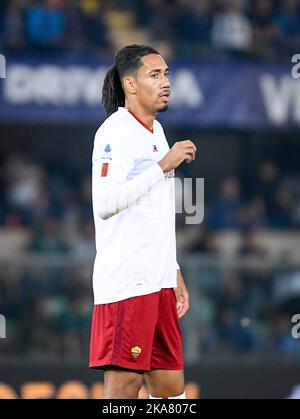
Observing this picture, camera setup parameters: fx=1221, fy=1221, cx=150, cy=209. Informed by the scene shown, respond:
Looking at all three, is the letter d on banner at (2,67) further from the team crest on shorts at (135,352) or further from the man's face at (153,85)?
the team crest on shorts at (135,352)

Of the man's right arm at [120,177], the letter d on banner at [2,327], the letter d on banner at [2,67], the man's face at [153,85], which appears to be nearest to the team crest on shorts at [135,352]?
the man's right arm at [120,177]

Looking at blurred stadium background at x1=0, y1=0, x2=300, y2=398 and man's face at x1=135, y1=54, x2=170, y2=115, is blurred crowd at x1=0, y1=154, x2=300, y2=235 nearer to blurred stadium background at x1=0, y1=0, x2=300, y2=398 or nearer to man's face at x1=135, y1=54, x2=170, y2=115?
blurred stadium background at x1=0, y1=0, x2=300, y2=398

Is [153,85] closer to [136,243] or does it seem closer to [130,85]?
[130,85]

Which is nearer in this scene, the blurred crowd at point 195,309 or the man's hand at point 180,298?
the man's hand at point 180,298

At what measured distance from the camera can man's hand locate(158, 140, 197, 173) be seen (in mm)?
5648

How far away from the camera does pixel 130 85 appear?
5.95 metres

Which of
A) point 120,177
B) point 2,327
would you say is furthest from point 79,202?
point 120,177

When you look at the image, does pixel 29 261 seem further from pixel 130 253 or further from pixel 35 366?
Result: pixel 130 253

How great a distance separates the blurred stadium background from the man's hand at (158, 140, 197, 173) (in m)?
4.34

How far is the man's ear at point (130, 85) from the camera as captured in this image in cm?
594

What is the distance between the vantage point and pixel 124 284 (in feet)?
18.9

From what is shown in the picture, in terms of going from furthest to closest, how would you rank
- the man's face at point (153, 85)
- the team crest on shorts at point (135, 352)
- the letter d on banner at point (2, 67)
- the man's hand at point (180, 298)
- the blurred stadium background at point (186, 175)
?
the letter d on banner at point (2, 67)
the blurred stadium background at point (186, 175)
the man's hand at point (180, 298)
the man's face at point (153, 85)
the team crest on shorts at point (135, 352)

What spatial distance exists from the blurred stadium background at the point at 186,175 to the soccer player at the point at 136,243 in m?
3.88

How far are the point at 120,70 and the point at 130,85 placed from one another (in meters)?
0.11
